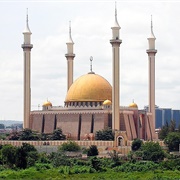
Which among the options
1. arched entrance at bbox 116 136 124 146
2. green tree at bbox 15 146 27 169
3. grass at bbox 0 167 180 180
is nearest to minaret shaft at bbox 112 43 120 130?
arched entrance at bbox 116 136 124 146

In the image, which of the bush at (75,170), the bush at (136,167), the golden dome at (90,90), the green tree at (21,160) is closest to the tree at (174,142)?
the golden dome at (90,90)

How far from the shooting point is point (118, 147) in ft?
273

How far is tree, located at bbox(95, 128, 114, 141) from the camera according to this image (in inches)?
3327

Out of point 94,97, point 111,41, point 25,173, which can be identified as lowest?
point 25,173

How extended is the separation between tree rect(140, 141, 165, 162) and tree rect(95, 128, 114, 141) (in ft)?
24.8

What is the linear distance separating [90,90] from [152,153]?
1802 cm

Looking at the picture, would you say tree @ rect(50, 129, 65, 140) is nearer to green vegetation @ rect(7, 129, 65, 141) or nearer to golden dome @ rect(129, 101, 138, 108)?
green vegetation @ rect(7, 129, 65, 141)

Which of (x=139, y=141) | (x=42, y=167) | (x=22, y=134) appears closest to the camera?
(x=42, y=167)

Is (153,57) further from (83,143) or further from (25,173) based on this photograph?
(25,173)

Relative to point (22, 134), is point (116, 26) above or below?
above

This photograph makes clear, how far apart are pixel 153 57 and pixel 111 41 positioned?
7653 millimetres

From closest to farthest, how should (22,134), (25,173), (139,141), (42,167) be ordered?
1. (25,173)
2. (42,167)
3. (139,141)
4. (22,134)

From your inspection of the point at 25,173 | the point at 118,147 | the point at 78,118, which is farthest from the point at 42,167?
the point at 78,118

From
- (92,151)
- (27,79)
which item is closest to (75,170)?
(92,151)
